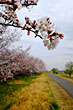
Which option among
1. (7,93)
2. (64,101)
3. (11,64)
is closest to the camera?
(64,101)

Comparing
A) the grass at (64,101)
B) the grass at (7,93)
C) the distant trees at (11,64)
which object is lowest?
the grass at (64,101)

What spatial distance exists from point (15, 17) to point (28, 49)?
61.2ft

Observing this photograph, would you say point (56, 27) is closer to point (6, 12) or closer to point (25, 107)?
point (6, 12)

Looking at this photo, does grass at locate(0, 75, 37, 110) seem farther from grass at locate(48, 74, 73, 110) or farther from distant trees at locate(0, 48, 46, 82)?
grass at locate(48, 74, 73, 110)

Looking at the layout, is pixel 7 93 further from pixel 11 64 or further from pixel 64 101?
pixel 64 101

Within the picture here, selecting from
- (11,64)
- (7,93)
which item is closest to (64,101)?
(7,93)

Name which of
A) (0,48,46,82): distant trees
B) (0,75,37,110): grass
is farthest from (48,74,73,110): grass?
(0,48,46,82): distant trees

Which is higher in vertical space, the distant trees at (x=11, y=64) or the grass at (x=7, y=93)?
the distant trees at (x=11, y=64)

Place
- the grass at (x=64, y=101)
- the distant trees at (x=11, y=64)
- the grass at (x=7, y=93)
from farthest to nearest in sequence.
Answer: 1. the distant trees at (x=11, y=64)
2. the grass at (x=7, y=93)
3. the grass at (x=64, y=101)

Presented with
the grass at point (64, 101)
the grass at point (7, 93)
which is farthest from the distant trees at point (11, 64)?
the grass at point (64, 101)

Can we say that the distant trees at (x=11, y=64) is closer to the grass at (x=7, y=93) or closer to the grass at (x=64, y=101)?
the grass at (x=7, y=93)

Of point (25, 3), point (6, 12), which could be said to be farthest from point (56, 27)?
point (6, 12)

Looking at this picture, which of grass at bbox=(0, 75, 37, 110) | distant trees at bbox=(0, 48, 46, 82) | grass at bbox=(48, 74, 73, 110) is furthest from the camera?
distant trees at bbox=(0, 48, 46, 82)

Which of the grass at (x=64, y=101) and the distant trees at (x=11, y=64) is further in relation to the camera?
the distant trees at (x=11, y=64)
